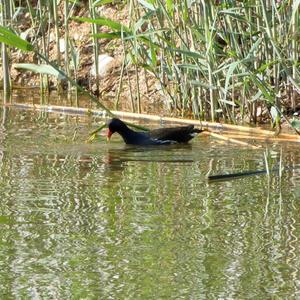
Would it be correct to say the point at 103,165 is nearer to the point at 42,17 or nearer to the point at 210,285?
the point at 210,285

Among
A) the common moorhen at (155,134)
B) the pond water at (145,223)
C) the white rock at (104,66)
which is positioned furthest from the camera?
the white rock at (104,66)

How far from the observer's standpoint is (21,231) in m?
5.27

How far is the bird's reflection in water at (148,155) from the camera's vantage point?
24.2 ft

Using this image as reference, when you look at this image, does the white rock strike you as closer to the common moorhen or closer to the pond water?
the common moorhen

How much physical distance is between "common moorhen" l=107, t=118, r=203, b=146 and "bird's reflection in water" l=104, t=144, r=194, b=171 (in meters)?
0.06

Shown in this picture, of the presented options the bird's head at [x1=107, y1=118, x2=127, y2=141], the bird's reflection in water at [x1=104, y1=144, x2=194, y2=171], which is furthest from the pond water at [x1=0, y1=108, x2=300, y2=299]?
the bird's head at [x1=107, y1=118, x2=127, y2=141]

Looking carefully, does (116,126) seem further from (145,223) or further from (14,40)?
(145,223)

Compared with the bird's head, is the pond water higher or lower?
lower

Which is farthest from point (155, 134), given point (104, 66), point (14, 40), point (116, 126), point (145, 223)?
point (104, 66)

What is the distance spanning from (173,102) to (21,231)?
4.27 m

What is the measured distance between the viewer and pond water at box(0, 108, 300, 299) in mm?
4426

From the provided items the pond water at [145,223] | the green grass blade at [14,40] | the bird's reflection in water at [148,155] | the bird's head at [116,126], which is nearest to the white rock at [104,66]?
the bird's head at [116,126]

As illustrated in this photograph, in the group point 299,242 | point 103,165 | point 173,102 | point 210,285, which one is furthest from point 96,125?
point 210,285

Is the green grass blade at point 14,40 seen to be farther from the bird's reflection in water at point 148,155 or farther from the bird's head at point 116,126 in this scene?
the bird's head at point 116,126
